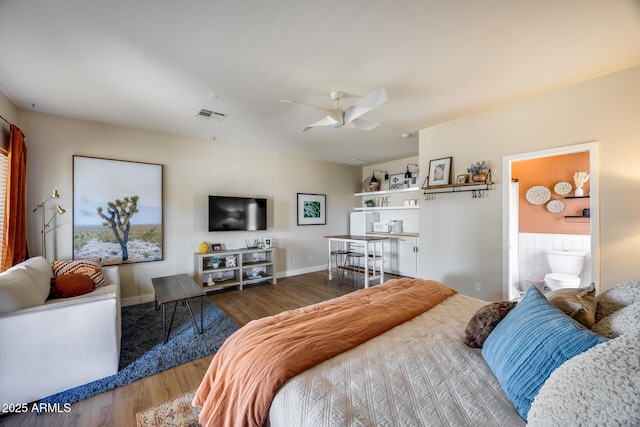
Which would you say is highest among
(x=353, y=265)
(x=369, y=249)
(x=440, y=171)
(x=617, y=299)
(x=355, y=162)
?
(x=355, y=162)

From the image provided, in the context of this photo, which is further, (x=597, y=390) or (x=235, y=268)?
(x=235, y=268)

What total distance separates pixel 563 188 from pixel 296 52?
171 inches

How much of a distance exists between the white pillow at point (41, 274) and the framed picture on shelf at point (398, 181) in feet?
19.4

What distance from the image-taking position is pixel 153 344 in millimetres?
2574

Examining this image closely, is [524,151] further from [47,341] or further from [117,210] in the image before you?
[117,210]

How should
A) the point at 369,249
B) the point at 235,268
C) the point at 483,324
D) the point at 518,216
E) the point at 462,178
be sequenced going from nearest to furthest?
the point at 483,324 → the point at 462,178 → the point at 518,216 → the point at 235,268 → the point at 369,249

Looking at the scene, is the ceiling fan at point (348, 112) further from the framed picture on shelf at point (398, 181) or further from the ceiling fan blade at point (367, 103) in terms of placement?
the framed picture on shelf at point (398, 181)

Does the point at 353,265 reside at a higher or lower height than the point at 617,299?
lower

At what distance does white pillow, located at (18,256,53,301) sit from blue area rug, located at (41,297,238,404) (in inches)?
33.4

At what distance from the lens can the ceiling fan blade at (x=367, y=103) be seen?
2209mm


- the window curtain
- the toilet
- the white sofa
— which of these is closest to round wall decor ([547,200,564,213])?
the toilet

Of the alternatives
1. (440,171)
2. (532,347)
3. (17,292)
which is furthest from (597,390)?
(440,171)

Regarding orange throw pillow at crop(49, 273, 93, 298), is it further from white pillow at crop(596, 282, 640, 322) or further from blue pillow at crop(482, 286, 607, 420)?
white pillow at crop(596, 282, 640, 322)

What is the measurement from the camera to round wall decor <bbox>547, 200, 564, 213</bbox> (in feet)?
12.6
